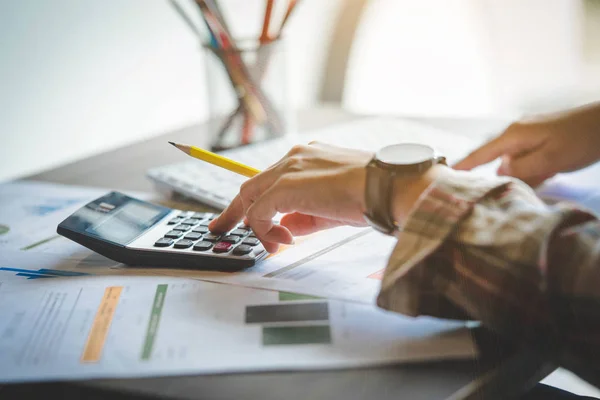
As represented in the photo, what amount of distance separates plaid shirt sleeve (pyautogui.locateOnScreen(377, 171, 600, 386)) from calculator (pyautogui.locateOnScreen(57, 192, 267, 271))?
18 centimetres

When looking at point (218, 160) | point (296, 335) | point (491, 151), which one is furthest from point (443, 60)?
point (296, 335)

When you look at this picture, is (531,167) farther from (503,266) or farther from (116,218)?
(116,218)

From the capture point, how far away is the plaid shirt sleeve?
46 cm

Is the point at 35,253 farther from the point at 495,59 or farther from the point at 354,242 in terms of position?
the point at 495,59

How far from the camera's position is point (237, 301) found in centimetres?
57

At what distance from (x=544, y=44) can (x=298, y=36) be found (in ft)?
4.94

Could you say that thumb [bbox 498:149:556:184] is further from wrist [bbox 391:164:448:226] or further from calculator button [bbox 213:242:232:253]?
calculator button [bbox 213:242:232:253]

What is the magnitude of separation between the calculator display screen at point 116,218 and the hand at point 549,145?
406 millimetres

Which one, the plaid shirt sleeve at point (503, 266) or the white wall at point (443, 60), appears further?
the white wall at point (443, 60)

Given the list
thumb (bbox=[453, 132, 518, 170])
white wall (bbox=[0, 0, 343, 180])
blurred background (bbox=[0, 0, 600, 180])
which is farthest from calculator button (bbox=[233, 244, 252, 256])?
white wall (bbox=[0, 0, 343, 180])

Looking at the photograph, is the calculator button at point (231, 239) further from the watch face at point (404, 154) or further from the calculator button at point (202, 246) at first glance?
the watch face at point (404, 154)

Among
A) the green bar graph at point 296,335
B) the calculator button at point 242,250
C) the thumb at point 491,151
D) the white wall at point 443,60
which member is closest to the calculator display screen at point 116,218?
the calculator button at point 242,250

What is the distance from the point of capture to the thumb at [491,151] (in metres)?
0.78

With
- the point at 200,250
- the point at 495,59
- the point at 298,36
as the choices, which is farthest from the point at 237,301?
the point at 495,59
